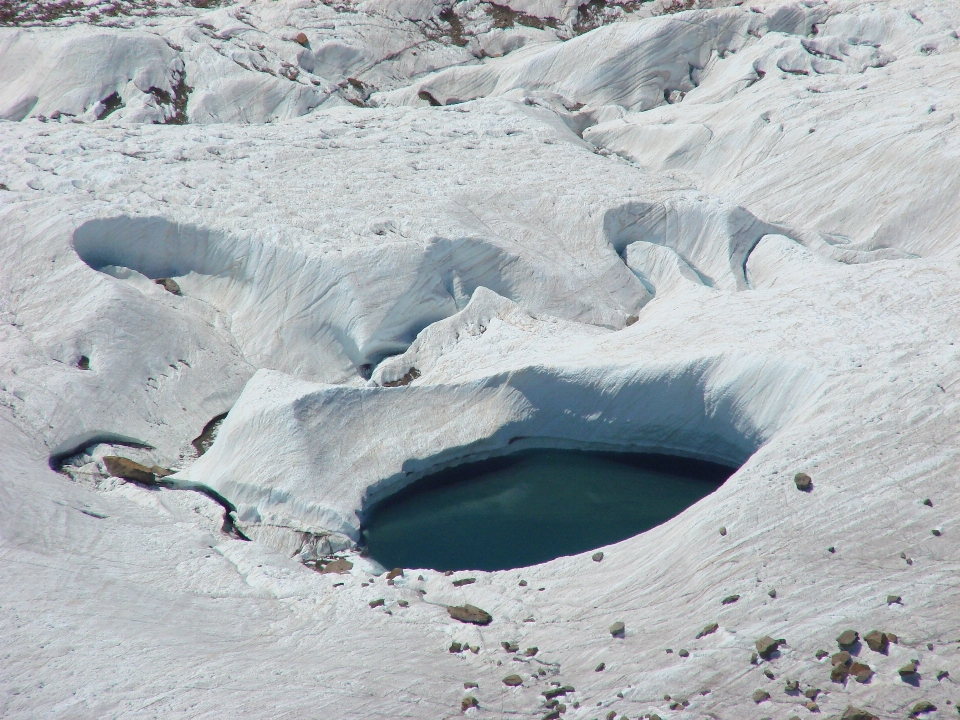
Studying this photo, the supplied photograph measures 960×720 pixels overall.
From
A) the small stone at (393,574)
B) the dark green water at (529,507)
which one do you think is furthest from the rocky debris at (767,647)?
the small stone at (393,574)

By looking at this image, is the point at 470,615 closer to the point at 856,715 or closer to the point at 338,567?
the point at 338,567

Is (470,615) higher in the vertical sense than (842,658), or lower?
lower

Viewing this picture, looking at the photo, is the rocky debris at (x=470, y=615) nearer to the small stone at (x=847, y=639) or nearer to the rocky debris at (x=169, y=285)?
the small stone at (x=847, y=639)

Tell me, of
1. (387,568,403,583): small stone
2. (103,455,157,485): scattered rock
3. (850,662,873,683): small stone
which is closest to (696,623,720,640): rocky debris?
(850,662,873,683): small stone

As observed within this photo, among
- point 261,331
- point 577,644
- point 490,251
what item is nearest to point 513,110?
point 490,251

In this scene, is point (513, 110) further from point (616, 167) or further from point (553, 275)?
point (553, 275)

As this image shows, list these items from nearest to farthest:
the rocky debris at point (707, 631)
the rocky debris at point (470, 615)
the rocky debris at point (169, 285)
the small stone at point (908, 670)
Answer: the small stone at point (908, 670)
the rocky debris at point (707, 631)
the rocky debris at point (470, 615)
the rocky debris at point (169, 285)

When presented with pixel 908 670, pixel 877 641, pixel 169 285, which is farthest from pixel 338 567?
pixel 169 285
